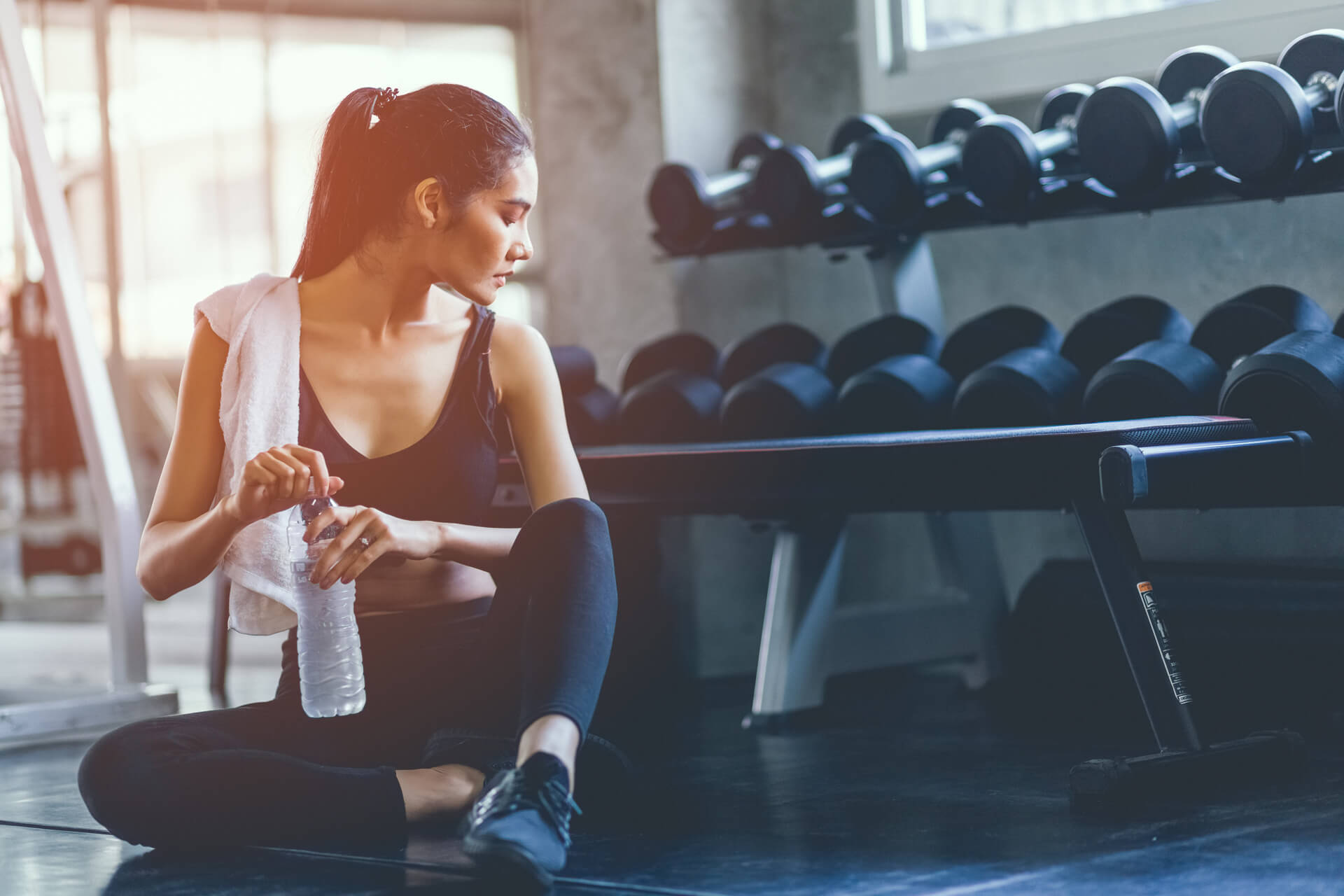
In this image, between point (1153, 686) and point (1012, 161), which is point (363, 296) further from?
point (1012, 161)

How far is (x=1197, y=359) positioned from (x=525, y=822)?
143 centimetres

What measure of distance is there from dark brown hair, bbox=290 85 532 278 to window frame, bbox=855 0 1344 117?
164 cm

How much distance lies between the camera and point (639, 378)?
315 centimetres

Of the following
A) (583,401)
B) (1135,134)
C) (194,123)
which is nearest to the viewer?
(1135,134)

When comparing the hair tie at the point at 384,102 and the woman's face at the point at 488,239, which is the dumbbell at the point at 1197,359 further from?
the hair tie at the point at 384,102

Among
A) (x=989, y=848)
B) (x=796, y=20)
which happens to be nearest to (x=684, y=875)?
(x=989, y=848)

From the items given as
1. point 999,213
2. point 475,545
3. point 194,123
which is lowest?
point 475,545

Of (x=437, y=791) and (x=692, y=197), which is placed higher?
(x=692, y=197)

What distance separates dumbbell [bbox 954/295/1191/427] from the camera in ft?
8.20

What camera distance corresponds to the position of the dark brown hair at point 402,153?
177 cm

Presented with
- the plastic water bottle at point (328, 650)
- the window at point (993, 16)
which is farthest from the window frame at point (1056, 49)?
the plastic water bottle at point (328, 650)

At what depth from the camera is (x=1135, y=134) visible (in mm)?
2537

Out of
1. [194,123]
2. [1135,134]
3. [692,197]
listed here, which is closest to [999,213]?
[1135,134]

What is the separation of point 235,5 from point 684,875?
4077 mm
